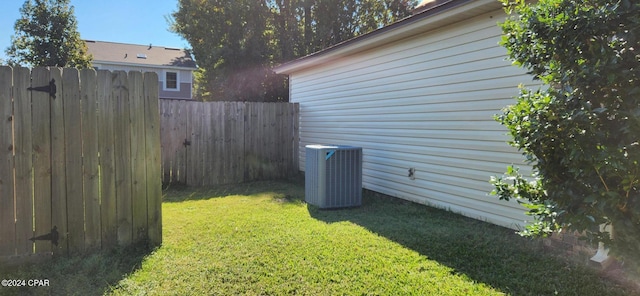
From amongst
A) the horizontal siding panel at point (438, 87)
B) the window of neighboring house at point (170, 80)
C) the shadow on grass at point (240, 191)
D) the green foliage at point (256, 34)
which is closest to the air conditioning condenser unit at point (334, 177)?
the shadow on grass at point (240, 191)

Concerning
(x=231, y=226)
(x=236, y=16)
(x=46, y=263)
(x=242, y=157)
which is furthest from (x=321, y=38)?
(x=46, y=263)

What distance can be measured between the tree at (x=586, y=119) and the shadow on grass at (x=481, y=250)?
844mm

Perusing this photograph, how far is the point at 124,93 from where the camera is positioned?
361cm

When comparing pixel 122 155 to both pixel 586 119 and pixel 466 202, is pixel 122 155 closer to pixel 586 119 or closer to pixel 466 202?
pixel 586 119

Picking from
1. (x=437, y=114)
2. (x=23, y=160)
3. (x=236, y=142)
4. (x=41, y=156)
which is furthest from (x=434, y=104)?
(x=23, y=160)

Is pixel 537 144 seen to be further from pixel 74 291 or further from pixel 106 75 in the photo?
pixel 106 75

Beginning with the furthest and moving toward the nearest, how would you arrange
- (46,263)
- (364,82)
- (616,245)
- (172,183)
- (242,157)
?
(242,157) → (172,183) → (364,82) → (46,263) → (616,245)

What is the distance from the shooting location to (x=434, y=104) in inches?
213

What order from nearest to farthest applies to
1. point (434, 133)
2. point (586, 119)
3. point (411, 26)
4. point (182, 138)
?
point (586, 119), point (411, 26), point (434, 133), point (182, 138)

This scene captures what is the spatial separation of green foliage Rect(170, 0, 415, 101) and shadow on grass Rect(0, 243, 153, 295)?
51.4 feet

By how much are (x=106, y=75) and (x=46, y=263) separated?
179 cm

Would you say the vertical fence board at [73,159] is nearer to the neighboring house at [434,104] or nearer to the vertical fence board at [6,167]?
the vertical fence board at [6,167]

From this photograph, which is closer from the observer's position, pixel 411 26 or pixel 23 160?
pixel 23 160

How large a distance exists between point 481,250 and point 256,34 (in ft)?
56.1
